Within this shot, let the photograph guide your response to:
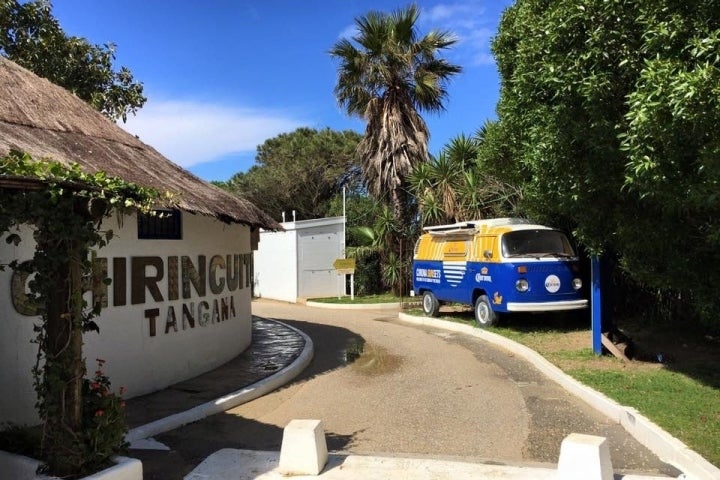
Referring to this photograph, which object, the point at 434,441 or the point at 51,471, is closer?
the point at 51,471

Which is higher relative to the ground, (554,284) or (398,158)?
(398,158)

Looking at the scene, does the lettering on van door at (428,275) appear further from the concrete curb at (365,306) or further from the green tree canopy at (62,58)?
the green tree canopy at (62,58)

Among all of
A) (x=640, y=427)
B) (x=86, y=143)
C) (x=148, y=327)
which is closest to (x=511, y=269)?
(x=640, y=427)

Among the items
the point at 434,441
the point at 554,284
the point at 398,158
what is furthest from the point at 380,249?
the point at 434,441

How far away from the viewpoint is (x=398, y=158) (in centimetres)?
2214

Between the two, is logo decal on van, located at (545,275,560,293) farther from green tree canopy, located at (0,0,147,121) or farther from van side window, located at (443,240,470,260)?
green tree canopy, located at (0,0,147,121)

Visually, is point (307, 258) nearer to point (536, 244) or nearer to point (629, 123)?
point (536, 244)

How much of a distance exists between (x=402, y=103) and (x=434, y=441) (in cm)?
1734

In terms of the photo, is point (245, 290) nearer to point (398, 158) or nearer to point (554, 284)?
point (554, 284)

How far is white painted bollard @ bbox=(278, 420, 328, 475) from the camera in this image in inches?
204

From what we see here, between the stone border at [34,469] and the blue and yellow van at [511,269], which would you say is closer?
the stone border at [34,469]

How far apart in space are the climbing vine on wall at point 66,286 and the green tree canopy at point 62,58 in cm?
1200

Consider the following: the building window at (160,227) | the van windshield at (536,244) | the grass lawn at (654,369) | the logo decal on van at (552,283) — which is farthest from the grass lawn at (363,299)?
the building window at (160,227)

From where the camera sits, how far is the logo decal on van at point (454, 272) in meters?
15.0
